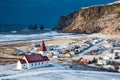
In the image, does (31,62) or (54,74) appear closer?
(54,74)

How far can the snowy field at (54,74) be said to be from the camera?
43094mm

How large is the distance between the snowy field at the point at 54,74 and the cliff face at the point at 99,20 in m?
77.9

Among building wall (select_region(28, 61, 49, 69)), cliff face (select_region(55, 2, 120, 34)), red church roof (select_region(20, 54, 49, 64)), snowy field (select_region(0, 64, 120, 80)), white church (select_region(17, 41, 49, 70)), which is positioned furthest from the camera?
cliff face (select_region(55, 2, 120, 34))

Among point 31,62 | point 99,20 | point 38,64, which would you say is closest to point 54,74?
point 31,62

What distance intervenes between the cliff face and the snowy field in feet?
255

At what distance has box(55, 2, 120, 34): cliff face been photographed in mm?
133800

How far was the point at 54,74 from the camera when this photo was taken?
45219 millimetres

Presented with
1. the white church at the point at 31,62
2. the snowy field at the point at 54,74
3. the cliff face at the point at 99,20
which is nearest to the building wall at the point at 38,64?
the white church at the point at 31,62

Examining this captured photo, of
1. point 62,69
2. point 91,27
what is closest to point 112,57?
point 62,69

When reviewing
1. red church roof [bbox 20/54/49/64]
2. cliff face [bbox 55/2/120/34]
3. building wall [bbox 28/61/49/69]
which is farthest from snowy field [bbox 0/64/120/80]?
cliff face [bbox 55/2/120/34]

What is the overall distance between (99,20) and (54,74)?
358ft

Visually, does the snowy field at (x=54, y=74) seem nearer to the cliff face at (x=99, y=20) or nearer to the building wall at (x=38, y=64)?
the building wall at (x=38, y=64)

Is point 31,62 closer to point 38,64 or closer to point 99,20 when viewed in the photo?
point 38,64

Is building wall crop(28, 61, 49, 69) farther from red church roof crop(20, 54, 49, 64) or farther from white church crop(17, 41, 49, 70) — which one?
red church roof crop(20, 54, 49, 64)
